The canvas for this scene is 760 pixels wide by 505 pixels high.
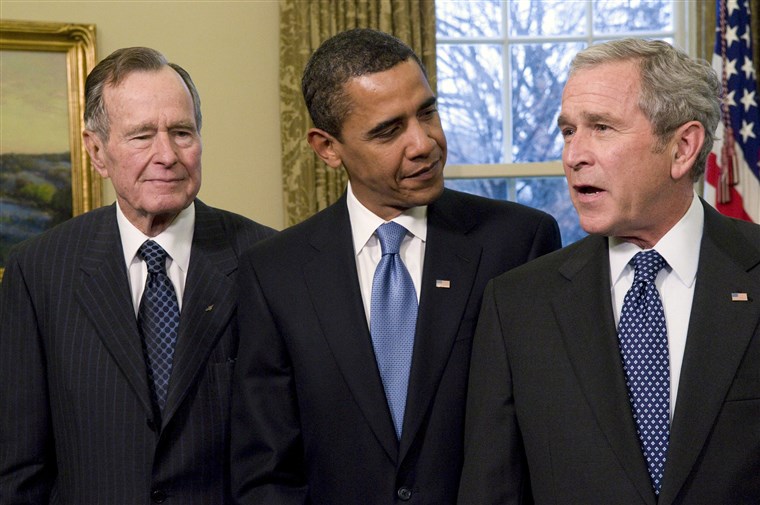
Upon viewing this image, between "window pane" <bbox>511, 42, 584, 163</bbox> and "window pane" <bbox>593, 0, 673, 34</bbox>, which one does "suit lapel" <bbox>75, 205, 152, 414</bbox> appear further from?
"window pane" <bbox>593, 0, 673, 34</bbox>

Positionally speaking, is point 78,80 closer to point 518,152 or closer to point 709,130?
point 518,152

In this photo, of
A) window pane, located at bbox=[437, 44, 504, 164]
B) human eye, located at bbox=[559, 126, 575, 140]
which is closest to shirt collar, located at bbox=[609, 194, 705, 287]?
human eye, located at bbox=[559, 126, 575, 140]

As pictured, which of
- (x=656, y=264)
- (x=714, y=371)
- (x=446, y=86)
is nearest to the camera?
(x=714, y=371)

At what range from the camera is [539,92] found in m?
6.15

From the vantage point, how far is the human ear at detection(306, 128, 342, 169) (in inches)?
91.2

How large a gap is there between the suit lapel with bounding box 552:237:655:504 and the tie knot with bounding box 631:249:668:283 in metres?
0.07

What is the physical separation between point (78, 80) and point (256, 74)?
976 millimetres

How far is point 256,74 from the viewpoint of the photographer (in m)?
5.59

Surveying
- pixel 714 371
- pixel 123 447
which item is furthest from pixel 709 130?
pixel 123 447

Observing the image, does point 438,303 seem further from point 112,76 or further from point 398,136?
point 112,76

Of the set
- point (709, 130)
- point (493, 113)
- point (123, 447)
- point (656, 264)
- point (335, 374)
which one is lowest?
point (123, 447)

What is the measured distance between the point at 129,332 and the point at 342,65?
0.78 meters

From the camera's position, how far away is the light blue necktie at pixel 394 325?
2094mm

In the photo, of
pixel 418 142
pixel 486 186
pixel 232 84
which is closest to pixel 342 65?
pixel 418 142
